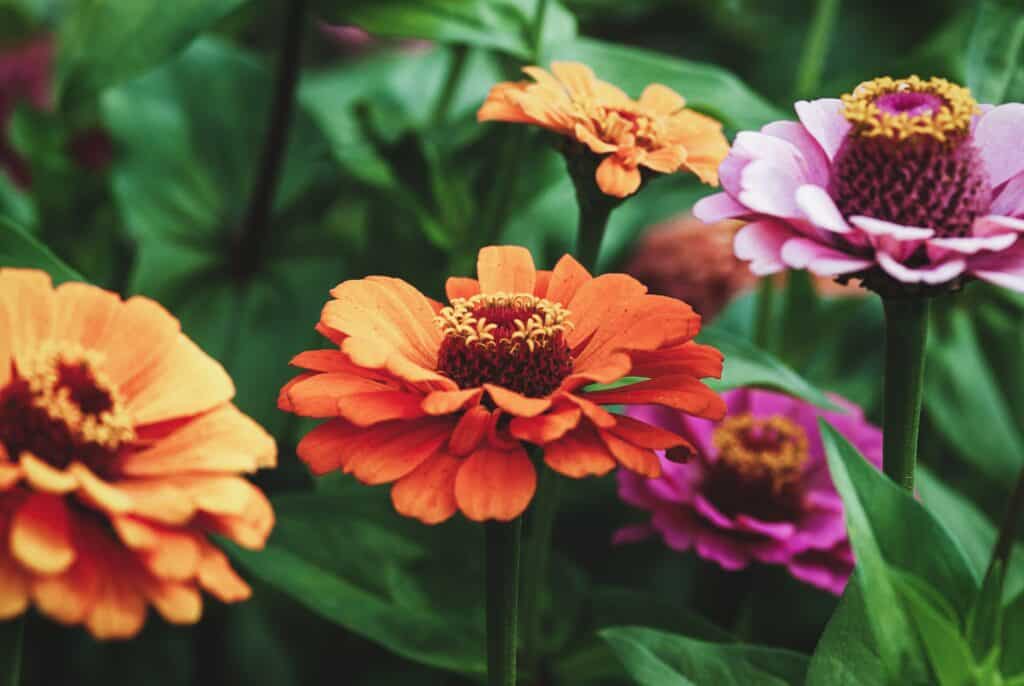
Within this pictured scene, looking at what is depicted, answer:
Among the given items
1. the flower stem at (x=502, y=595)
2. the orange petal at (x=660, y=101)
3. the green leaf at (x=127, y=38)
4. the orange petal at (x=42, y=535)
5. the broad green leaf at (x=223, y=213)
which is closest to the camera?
the orange petal at (x=42, y=535)

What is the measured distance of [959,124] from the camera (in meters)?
0.35

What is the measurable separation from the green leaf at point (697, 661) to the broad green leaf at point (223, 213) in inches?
12.2

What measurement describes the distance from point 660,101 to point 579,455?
0.69 ft

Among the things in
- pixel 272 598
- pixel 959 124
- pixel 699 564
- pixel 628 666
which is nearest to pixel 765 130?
pixel 959 124

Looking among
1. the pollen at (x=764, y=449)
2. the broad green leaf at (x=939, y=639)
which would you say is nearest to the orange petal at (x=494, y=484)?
the broad green leaf at (x=939, y=639)

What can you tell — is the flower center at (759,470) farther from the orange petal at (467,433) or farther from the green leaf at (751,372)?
the orange petal at (467,433)

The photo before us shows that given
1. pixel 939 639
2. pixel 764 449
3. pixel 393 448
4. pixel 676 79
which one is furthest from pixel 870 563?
pixel 676 79

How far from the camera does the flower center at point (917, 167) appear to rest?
1.16ft

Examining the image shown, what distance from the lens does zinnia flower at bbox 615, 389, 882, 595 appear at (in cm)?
49

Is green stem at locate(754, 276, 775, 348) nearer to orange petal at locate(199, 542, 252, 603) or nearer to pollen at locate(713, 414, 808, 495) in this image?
pollen at locate(713, 414, 808, 495)

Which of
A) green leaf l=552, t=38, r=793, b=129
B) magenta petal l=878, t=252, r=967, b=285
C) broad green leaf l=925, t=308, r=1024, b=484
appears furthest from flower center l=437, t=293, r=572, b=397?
broad green leaf l=925, t=308, r=1024, b=484

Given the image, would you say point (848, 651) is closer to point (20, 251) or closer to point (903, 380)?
point (903, 380)

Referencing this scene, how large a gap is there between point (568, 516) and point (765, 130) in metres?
0.30

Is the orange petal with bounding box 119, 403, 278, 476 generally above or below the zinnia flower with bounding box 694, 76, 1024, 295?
below
